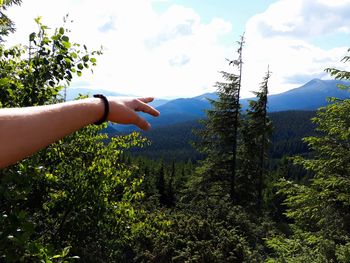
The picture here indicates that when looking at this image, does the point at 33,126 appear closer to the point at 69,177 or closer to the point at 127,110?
the point at 127,110

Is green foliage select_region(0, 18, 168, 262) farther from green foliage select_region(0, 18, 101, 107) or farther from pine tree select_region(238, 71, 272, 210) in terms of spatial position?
pine tree select_region(238, 71, 272, 210)

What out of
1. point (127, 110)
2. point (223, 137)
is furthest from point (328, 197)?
point (223, 137)

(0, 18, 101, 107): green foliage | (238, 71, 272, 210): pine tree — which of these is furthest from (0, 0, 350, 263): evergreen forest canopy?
(238, 71, 272, 210): pine tree

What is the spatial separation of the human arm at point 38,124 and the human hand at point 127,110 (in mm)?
16

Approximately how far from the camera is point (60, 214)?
5.08 m

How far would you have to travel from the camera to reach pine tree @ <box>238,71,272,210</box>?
2688cm

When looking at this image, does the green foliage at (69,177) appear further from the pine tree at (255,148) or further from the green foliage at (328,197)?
the pine tree at (255,148)

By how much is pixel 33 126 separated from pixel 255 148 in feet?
90.4

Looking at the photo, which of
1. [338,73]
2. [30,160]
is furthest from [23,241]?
A: [338,73]

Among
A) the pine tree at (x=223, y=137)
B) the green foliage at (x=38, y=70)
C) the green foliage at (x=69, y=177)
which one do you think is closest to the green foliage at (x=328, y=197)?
the green foliage at (x=69, y=177)

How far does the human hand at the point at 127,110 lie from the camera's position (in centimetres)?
144

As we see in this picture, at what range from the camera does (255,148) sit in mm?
27719

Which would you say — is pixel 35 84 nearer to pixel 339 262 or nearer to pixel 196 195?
pixel 339 262

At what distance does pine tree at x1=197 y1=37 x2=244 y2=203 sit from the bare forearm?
79.4 ft
